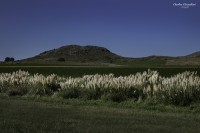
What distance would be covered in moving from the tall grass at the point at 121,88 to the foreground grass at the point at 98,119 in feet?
3.39

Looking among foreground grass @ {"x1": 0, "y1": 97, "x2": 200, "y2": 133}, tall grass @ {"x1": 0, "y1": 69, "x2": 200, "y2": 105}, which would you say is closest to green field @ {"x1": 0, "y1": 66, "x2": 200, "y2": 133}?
foreground grass @ {"x1": 0, "y1": 97, "x2": 200, "y2": 133}

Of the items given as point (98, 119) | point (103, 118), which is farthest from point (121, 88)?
point (98, 119)

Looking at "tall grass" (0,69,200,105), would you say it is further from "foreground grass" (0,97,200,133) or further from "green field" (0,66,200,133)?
"foreground grass" (0,97,200,133)

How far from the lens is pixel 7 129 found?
1195 centimetres

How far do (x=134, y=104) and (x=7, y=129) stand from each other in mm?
8304

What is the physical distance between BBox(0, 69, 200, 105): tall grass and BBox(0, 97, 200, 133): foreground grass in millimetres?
1033

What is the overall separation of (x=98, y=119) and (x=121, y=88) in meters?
6.98

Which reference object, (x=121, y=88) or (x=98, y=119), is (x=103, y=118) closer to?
(x=98, y=119)

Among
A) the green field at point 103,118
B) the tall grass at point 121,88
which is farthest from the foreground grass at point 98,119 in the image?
the tall grass at point 121,88

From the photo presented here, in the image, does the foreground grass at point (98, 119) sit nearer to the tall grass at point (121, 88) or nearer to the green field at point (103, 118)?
the green field at point (103, 118)

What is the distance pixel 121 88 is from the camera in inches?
837

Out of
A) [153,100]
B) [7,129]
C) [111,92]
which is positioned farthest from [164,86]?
[7,129]

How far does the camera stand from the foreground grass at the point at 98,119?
40.5 ft

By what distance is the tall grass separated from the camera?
1914cm
